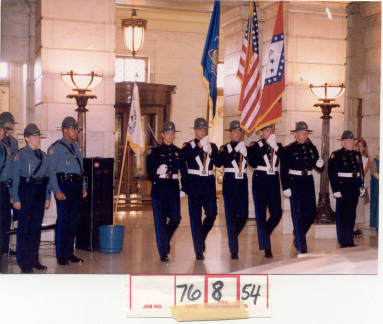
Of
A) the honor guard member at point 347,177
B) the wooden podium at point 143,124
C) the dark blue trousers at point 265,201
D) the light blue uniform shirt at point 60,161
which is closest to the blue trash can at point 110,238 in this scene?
the light blue uniform shirt at point 60,161

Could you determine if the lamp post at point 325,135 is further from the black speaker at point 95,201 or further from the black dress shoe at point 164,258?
the black speaker at point 95,201

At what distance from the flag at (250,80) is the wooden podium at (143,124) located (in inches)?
195

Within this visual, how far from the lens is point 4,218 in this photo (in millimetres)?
7066

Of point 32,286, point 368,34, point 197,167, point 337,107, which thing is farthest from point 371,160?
point 32,286

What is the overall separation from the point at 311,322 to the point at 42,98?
4155 mm

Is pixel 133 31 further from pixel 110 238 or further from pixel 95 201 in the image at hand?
pixel 110 238

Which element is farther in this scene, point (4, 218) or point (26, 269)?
point (4, 218)

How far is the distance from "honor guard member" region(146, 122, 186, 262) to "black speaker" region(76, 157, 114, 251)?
73 centimetres

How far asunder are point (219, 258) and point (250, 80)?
199 cm

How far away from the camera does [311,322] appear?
20.2 feet

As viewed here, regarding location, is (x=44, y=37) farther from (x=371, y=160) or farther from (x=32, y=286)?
(x=371, y=160)

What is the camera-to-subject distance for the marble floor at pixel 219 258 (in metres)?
6.73

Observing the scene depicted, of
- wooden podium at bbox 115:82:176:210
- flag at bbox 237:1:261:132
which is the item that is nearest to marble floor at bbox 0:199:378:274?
flag at bbox 237:1:261:132

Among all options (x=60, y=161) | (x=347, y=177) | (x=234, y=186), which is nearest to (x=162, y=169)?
(x=234, y=186)
